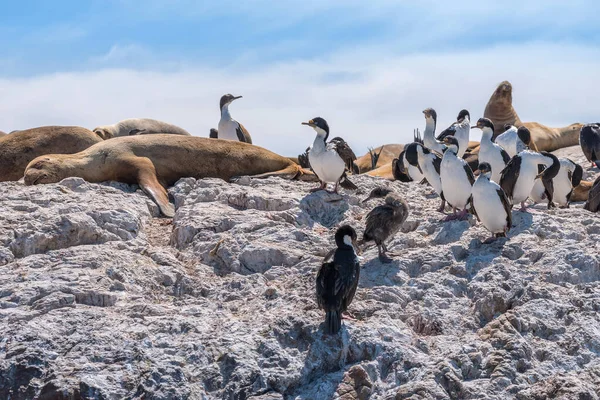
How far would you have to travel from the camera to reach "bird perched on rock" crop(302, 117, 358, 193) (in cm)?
1142

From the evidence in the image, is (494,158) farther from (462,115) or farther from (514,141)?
(462,115)

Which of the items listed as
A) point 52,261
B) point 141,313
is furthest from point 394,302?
point 52,261

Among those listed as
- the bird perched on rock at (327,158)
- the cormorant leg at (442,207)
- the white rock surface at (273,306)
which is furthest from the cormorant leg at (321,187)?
the cormorant leg at (442,207)

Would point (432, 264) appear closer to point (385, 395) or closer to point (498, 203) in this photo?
point (498, 203)

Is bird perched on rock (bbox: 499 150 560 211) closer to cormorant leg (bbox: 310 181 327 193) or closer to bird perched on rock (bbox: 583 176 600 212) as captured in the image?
bird perched on rock (bbox: 583 176 600 212)

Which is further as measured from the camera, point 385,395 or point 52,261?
point 52,261

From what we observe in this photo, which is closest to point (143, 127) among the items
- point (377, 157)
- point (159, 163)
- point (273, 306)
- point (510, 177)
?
point (377, 157)

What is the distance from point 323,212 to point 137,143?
3.43 m

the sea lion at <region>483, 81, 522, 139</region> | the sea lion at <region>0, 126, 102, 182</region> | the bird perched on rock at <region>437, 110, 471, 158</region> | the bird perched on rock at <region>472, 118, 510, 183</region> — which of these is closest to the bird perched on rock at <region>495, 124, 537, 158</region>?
the bird perched on rock at <region>437, 110, 471, 158</region>

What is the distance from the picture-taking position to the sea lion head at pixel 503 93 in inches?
1074

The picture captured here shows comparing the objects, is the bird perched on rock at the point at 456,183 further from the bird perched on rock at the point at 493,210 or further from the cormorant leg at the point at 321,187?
the cormorant leg at the point at 321,187

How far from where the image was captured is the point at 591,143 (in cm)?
1872

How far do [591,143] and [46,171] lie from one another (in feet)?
36.4

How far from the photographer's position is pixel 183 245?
31.6 feet
